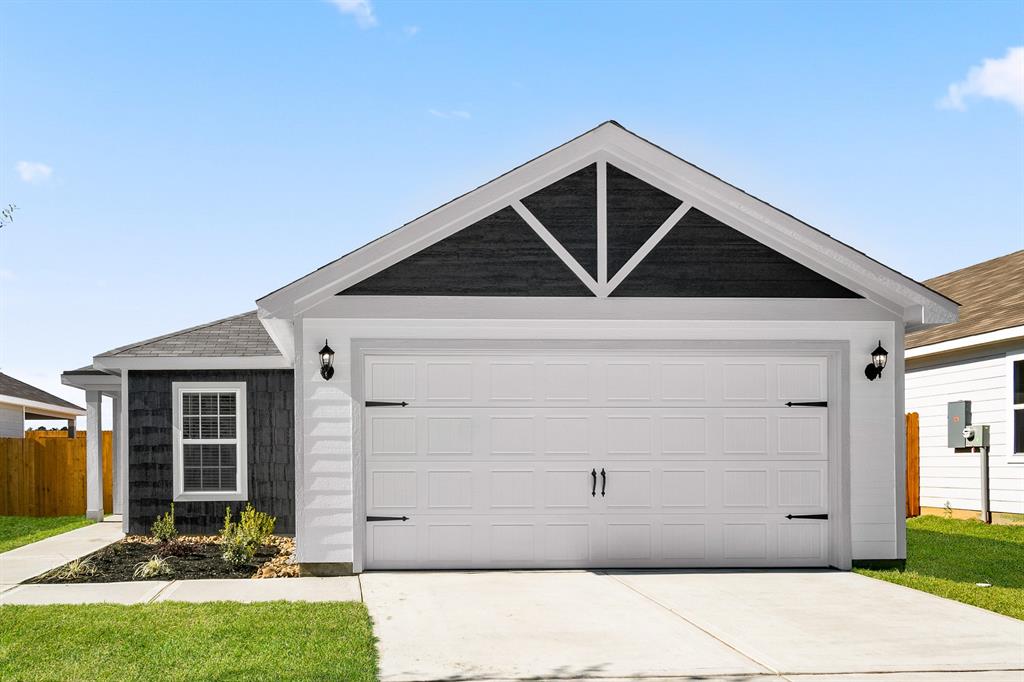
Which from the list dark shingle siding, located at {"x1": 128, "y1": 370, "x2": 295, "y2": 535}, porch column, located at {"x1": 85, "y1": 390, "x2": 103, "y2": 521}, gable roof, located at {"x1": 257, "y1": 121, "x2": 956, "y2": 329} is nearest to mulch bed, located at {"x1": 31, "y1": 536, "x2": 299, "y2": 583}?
dark shingle siding, located at {"x1": 128, "y1": 370, "x2": 295, "y2": 535}

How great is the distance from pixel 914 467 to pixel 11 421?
26.0m

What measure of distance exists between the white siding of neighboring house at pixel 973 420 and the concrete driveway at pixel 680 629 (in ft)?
23.9

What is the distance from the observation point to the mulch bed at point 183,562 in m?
11.3

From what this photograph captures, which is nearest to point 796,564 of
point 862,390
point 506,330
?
point 862,390

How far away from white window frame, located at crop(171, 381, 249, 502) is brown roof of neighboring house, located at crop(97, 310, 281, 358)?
0.47 metres

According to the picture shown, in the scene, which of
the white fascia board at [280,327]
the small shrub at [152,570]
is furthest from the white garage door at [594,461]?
the small shrub at [152,570]

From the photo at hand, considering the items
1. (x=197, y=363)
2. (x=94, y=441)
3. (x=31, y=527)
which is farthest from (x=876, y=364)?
(x=31, y=527)

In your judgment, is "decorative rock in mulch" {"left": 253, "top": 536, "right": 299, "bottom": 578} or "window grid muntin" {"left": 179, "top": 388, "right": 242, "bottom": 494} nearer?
"decorative rock in mulch" {"left": 253, "top": 536, "right": 299, "bottom": 578}

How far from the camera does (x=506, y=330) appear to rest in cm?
1136

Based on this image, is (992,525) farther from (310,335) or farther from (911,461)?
(310,335)

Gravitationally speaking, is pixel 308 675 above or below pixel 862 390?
below

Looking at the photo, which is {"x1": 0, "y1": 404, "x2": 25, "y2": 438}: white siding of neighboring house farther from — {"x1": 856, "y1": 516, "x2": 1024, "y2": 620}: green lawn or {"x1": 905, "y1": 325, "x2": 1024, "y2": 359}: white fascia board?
{"x1": 856, "y1": 516, "x2": 1024, "y2": 620}: green lawn

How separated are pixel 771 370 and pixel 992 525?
736 cm

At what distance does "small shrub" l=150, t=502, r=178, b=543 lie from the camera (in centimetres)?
1476
